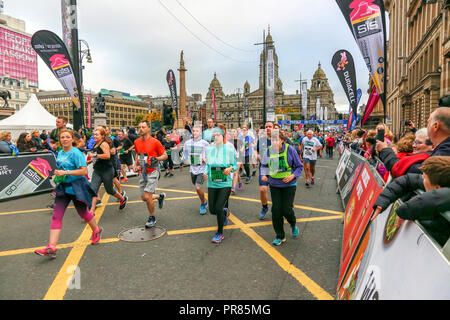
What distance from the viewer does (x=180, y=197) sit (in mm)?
8047

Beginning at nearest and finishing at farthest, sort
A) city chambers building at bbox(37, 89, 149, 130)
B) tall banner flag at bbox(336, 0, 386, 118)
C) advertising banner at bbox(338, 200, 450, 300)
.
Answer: advertising banner at bbox(338, 200, 450, 300), tall banner flag at bbox(336, 0, 386, 118), city chambers building at bbox(37, 89, 149, 130)

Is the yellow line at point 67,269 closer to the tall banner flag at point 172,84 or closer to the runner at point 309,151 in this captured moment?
the runner at point 309,151

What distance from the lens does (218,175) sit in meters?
4.77

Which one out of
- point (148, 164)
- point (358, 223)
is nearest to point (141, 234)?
point (148, 164)

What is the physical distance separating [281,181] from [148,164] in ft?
8.50

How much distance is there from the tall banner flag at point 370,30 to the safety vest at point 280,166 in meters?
4.21

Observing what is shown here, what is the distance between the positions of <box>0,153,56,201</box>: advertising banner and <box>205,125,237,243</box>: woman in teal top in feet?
22.1

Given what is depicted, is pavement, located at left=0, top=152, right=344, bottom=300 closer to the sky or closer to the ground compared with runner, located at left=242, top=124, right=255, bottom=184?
closer to the ground

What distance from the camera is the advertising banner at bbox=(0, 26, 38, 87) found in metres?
95.6

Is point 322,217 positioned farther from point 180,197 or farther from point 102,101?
point 102,101

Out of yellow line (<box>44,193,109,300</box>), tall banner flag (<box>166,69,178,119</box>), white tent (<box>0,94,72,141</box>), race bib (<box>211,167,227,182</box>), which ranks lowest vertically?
yellow line (<box>44,193,109,300</box>)

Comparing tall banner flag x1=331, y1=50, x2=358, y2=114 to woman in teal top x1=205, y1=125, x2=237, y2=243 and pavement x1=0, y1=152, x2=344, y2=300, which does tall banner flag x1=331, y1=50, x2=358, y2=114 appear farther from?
woman in teal top x1=205, y1=125, x2=237, y2=243

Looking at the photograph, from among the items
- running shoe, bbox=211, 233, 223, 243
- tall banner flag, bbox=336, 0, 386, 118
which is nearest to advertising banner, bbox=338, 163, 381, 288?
running shoe, bbox=211, 233, 223, 243

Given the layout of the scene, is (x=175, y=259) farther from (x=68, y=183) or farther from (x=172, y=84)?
(x=172, y=84)
